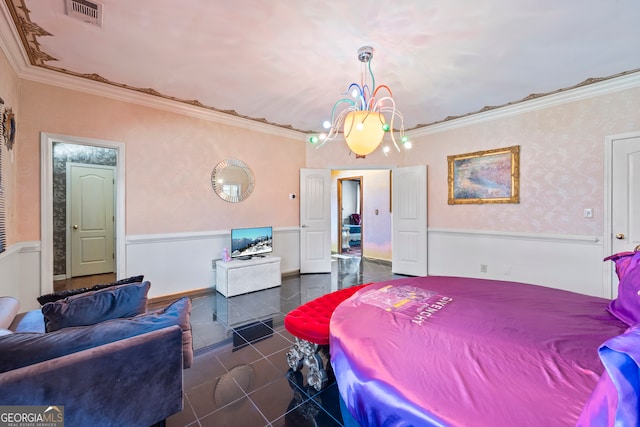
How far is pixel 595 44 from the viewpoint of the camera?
232 cm

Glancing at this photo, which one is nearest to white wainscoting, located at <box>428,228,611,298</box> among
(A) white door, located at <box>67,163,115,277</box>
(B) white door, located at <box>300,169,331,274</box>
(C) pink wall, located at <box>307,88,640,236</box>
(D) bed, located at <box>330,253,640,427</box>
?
(C) pink wall, located at <box>307,88,640,236</box>

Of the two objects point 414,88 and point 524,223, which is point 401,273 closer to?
point 524,223

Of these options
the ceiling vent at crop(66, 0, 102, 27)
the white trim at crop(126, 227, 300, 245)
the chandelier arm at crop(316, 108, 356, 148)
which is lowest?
the white trim at crop(126, 227, 300, 245)

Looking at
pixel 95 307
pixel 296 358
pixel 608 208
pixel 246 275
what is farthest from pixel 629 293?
pixel 246 275

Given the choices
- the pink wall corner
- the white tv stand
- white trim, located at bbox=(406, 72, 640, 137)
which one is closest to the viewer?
white trim, located at bbox=(406, 72, 640, 137)

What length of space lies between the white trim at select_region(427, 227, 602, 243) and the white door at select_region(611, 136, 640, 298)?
20 centimetres

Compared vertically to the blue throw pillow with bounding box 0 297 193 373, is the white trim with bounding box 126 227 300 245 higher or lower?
higher

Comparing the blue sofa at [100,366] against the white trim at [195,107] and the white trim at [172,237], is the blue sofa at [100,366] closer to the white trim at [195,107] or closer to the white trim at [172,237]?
the white trim at [172,237]

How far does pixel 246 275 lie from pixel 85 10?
3.13 m

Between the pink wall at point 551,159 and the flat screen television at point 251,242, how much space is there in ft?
9.59

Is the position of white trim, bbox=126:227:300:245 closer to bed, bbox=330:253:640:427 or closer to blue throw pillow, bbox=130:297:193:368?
blue throw pillow, bbox=130:297:193:368

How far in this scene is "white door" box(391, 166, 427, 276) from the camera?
15.1 ft

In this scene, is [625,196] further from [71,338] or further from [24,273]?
[24,273]

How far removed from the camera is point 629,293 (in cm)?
→ 128
